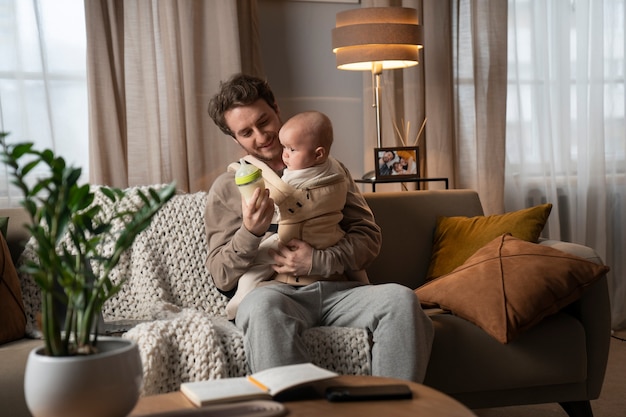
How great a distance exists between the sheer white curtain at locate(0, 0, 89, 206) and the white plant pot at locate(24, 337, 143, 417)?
202 centimetres

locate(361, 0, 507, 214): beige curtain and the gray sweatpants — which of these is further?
locate(361, 0, 507, 214): beige curtain

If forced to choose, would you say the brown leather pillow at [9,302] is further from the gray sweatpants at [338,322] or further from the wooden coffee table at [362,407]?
the wooden coffee table at [362,407]

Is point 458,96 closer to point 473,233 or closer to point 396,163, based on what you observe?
point 396,163

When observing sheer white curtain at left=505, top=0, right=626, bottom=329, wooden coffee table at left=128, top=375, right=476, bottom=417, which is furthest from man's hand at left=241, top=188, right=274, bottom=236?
sheer white curtain at left=505, top=0, right=626, bottom=329

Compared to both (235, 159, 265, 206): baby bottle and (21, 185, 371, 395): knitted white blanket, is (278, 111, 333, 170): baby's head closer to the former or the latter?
(235, 159, 265, 206): baby bottle

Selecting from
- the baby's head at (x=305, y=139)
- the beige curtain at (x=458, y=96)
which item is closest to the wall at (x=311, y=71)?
the beige curtain at (x=458, y=96)

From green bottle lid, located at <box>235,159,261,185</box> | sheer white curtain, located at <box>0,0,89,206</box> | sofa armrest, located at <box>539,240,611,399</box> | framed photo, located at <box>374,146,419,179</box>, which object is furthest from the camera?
framed photo, located at <box>374,146,419,179</box>

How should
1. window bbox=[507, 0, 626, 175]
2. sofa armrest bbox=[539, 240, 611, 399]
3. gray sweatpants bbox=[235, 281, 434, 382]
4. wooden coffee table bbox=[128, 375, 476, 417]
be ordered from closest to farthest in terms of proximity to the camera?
wooden coffee table bbox=[128, 375, 476, 417]
gray sweatpants bbox=[235, 281, 434, 382]
sofa armrest bbox=[539, 240, 611, 399]
window bbox=[507, 0, 626, 175]

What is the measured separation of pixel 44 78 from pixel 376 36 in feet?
4.19

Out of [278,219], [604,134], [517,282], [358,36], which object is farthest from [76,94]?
[604,134]

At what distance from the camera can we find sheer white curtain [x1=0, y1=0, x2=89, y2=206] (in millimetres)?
3037

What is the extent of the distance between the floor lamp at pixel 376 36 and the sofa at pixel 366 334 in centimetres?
66

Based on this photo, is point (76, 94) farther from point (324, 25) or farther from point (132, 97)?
point (324, 25)

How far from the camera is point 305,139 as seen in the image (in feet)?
6.98
